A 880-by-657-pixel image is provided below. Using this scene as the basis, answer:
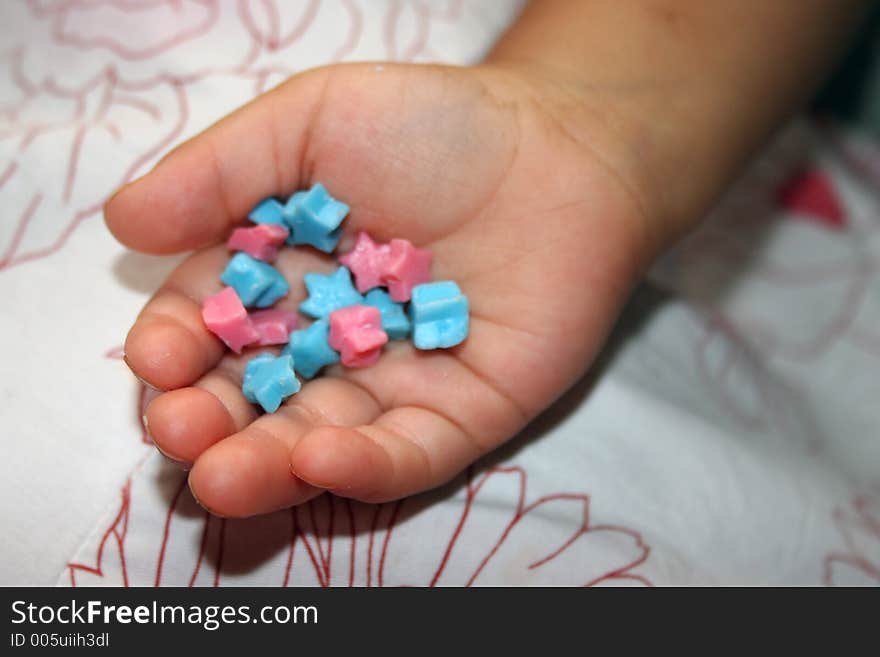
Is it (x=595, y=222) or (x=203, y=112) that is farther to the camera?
(x=203, y=112)

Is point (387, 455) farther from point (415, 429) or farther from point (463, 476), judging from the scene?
point (463, 476)

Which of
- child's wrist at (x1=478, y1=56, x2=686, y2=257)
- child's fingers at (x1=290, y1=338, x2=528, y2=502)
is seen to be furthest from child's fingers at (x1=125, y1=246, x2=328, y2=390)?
child's wrist at (x1=478, y1=56, x2=686, y2=257)

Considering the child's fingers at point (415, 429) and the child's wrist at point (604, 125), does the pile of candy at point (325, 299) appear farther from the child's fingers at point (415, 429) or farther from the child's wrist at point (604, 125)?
the child's wrist at point (604, 125)

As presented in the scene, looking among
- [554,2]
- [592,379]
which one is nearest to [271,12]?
[554,2]

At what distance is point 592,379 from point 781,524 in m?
0.27

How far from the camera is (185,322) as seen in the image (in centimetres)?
81

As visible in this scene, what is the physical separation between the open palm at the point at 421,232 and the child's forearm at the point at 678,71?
6 centimetres

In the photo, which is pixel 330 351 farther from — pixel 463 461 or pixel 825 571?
pixel 825 571

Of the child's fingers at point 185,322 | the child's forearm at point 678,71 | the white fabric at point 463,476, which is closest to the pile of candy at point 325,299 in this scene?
the child's fingers at point 185,322

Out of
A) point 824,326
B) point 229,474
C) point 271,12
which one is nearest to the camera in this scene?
point 229,474

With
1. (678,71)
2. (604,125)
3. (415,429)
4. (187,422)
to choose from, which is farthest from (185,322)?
(678,71)

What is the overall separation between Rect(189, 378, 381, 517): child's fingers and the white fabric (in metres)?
0.11

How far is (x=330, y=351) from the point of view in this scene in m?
0.88

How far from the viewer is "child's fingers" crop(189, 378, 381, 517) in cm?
69
